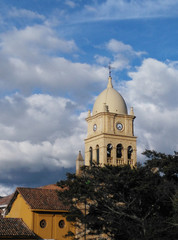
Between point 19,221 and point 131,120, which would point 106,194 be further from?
point 131,120

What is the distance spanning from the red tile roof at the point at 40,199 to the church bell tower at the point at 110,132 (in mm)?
10979

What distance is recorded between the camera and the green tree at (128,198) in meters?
32.2

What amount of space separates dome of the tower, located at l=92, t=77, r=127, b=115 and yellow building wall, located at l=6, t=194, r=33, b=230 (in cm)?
1679

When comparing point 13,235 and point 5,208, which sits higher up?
point 5,208

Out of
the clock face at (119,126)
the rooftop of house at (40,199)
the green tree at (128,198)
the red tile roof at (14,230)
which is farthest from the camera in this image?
the clock face at (119,126)

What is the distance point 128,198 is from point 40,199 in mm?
11545

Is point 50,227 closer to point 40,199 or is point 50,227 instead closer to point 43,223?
point 43,223

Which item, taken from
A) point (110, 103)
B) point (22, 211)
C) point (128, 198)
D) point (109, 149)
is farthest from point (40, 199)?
point (110, 103)

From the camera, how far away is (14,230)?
38438 mm

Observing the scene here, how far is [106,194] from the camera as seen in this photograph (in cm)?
3419

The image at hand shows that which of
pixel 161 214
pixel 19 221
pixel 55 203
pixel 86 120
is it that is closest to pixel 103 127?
pixel 86 120

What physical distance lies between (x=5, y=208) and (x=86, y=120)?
53.3 feet

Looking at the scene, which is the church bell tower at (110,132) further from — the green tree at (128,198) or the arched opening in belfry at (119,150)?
the green tree at (128,198)

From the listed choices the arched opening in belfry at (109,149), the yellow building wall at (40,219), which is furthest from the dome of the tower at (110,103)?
the yellow building wall at (40,219)
